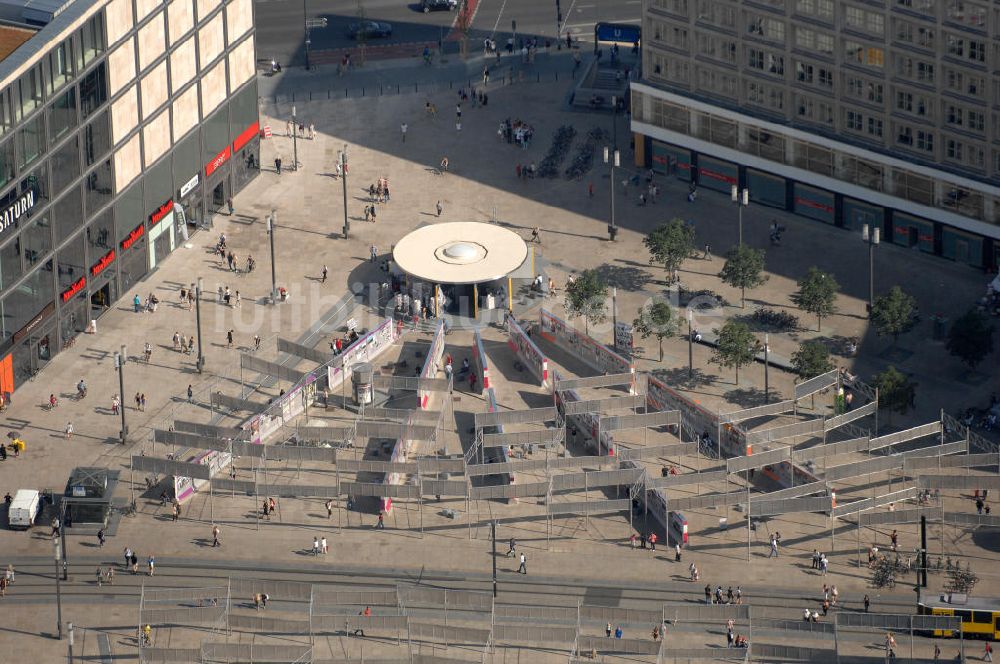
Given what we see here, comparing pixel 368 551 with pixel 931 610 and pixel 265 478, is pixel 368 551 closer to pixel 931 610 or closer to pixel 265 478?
pixel 265 478

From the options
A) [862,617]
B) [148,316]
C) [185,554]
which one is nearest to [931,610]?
[862,617]

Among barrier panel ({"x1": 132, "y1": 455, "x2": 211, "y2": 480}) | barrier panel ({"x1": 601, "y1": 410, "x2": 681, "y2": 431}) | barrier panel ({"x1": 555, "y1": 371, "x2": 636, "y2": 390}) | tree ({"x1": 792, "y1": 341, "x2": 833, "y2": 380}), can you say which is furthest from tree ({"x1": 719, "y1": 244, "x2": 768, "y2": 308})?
barrier panel ({"x1": 132, "y1": 455, "x2": 211, "y2": 480})

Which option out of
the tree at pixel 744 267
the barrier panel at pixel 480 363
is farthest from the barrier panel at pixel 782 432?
the barrier panel at pixel 480 363

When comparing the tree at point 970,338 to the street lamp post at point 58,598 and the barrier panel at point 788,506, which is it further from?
the street lamp post at point 58,598

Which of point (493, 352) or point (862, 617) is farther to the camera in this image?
point (493, 352)

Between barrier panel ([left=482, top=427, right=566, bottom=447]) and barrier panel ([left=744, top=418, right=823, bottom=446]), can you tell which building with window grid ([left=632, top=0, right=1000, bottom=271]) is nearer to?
barrier panel ([left=744, top=418, right=823, bottom=446])

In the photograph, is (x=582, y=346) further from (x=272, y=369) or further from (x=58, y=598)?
(x=58, y=598)
